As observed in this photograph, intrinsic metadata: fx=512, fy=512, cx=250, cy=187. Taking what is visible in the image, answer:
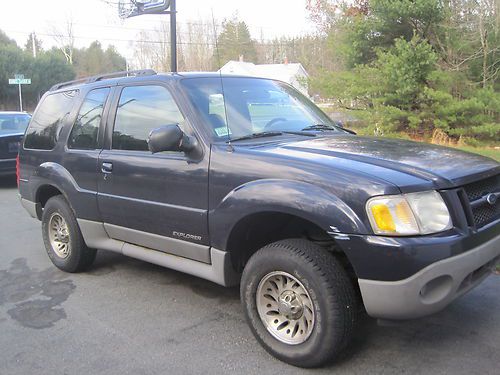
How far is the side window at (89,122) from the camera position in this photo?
179 inches

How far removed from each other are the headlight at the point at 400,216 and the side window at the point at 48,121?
3.39 meters

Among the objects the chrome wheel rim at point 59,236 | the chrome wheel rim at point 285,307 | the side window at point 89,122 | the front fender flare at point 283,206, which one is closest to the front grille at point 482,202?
the front fender flare at point 283,206

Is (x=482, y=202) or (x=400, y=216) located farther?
(x=482, y=202)

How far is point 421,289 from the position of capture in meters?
2.73

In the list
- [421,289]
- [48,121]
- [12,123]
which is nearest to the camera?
[421,289]

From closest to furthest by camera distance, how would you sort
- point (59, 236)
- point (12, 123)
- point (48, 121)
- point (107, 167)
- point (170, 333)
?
1. point (170, 333)
2. point (107, 167)
3. point (59, 236)
4. point (48, 121)
5. point (12, 123)

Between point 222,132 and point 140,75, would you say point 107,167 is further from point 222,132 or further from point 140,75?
point 222,132

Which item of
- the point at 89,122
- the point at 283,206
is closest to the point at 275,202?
the point at 283,206

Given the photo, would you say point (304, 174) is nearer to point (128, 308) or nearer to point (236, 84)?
point (236, 84)

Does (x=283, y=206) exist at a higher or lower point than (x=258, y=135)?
lower

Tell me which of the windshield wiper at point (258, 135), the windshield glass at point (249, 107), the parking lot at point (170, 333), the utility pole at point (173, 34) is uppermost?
the utility pole at point (173, 34)

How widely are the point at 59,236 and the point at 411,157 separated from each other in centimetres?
354

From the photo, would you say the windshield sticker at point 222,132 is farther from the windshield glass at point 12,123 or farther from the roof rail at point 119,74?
the windshield glass at point 12,123

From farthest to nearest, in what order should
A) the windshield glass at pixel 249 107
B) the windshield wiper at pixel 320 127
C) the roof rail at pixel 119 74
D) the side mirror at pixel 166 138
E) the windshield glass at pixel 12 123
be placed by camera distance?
1. the windshield glass at pixel 12 123
2. the roof rail at pixel 119 74
3. the windshield wiper at pixel 320 127
4. the windshield glass at pixel 249 107
5. the side mirror at pixel 166 138
